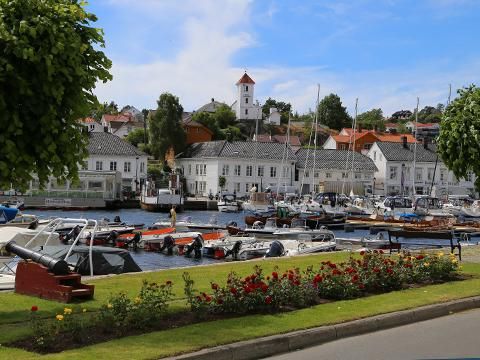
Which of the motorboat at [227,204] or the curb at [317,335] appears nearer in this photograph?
the curb at [317,335]

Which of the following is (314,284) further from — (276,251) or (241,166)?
(241,166)

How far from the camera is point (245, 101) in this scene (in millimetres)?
186500

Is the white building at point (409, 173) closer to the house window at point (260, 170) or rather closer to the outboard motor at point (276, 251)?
the house window at point (260, 170)

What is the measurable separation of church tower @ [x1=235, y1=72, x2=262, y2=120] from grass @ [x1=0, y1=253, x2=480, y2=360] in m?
167

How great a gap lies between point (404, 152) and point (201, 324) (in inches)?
4744

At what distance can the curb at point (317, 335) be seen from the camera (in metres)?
10.8

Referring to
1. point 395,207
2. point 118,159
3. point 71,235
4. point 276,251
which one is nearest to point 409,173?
point 395,207

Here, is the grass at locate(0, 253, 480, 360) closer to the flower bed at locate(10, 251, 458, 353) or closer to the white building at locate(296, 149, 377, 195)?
the flower bed at locate(10, 251, 458, 353)

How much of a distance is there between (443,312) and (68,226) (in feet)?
124

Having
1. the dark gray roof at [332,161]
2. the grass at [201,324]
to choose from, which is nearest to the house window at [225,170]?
the dark gray roof at [332,161]

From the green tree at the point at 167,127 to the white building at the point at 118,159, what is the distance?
673 inches

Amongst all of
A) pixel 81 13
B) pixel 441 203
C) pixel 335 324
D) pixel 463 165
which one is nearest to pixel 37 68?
pixel 81 13

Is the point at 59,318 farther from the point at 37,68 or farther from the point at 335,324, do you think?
the point at 335,324

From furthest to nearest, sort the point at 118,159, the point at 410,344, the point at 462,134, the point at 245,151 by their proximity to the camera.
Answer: the point at 245,151
the point at 118,159
the point at 462,134
the point at 410,344
